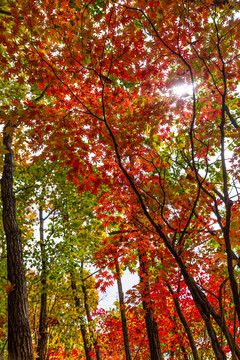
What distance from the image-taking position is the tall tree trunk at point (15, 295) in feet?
11.6

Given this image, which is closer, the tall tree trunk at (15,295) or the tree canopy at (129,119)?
the tree canopy at (129,119)

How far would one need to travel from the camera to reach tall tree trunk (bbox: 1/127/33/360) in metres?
3.53

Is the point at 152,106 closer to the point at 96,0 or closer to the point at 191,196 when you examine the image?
the point at 191,196

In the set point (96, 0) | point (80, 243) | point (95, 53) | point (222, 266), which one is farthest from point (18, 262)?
point (96, 0)

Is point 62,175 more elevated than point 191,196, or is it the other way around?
point 62,175

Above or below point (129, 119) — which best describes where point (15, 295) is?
below

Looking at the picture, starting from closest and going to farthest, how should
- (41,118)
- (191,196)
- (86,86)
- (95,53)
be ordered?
(95,53)
(41,118)
(86,86)
(191,196)

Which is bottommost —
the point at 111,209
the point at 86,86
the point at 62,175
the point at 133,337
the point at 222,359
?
the point at 133,337

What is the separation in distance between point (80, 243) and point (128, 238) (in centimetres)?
326

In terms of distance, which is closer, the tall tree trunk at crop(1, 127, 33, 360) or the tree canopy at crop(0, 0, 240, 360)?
the tree canopy at crop(0, 0, 240, 360)

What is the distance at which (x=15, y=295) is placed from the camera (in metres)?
3.85

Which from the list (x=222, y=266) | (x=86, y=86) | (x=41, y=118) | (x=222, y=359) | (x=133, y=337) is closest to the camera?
(x=222, y=359)

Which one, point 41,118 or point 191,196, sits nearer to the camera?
point 41,118

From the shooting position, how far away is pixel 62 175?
7383 mm
